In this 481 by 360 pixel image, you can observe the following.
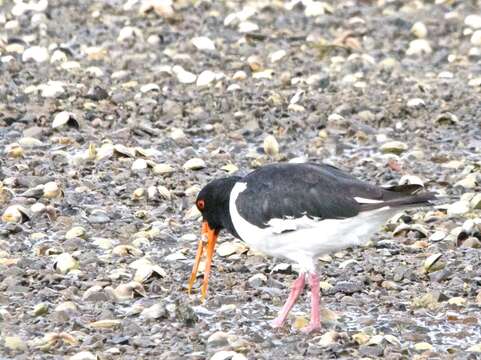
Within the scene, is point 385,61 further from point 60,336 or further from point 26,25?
point 60,336

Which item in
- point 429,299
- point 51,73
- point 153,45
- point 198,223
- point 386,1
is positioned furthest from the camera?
point 386,1

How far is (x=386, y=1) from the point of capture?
14609 mm

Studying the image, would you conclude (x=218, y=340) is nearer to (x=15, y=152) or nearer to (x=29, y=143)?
(x=15, y=152)

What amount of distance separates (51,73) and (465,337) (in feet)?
20.8

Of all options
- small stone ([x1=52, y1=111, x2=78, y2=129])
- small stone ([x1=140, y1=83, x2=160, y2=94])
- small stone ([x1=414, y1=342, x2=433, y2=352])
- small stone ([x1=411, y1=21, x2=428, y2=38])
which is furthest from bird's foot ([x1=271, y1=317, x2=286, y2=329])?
small stone ([x1=411, y1=21, x2=428, y2=38])

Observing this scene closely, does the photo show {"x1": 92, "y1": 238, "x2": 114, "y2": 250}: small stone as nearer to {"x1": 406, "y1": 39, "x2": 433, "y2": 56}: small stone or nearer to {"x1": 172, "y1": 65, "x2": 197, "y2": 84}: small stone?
{"x1": 172, "y1": 65, "x2": 197, "y2": 84}: small stone

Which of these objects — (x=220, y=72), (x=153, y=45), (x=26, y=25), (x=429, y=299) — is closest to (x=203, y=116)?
(x=220, y=72)

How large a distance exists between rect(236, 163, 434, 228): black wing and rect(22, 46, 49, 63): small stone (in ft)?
18.2

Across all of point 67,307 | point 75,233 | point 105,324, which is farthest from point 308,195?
point 75,233

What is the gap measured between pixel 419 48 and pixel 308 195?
20.6ft

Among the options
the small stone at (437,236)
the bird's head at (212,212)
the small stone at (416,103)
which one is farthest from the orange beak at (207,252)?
the small stone at (416,103)

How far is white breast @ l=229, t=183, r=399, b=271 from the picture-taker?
7.08 m

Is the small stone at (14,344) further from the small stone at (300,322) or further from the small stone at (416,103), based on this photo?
the small stone at (416,103)

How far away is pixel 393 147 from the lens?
10562 mm
